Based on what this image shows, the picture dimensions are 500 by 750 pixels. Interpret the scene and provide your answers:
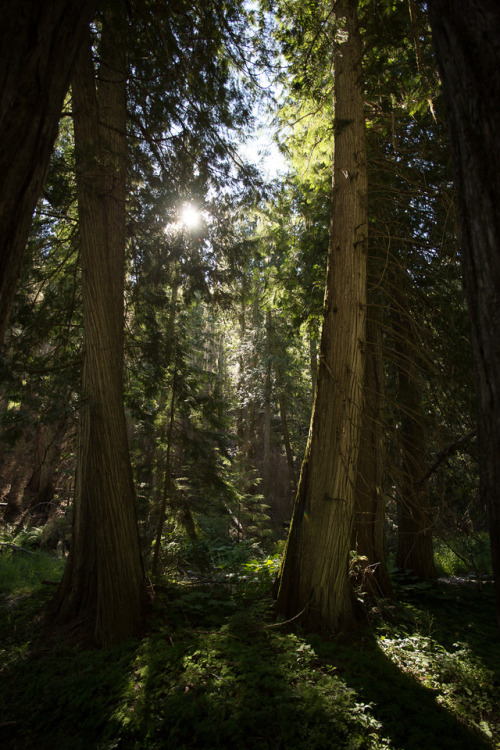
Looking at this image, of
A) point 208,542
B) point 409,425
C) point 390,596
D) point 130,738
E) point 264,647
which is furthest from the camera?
point 208,542

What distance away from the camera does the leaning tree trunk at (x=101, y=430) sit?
14.4 ft

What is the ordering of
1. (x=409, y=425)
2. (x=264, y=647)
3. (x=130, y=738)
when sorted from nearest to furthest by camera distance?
(x=130, y=738), (x=264, y=647), (x=409, y=425)

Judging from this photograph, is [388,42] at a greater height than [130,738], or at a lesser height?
greater

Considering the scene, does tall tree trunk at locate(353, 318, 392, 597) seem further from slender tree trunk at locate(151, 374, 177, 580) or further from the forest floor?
slender tree trunk at locate(151, 374, 177, 580)

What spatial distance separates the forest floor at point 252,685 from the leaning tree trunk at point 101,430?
1.54ft

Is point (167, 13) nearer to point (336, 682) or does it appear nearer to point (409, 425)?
point (336, 682)

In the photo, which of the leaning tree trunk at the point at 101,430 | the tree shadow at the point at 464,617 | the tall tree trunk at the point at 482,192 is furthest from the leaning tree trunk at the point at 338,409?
the tall tree trunk at the point at 482,192

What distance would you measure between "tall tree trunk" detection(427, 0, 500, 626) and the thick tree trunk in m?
1.50

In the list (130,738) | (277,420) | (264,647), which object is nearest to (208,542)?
(264,647)

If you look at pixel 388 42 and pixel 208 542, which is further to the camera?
pixel 208 542

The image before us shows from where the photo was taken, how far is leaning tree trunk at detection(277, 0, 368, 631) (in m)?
4.40

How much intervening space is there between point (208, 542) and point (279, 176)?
10.6 m

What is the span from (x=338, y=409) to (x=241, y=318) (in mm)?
3974

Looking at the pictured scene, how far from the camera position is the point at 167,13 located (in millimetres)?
4254
